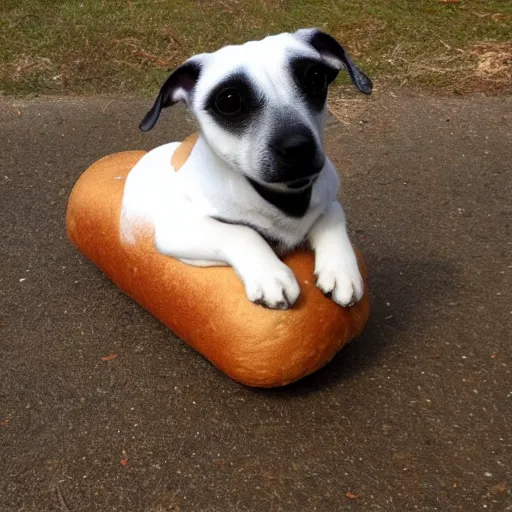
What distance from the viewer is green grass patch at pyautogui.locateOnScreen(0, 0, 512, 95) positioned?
5039mm

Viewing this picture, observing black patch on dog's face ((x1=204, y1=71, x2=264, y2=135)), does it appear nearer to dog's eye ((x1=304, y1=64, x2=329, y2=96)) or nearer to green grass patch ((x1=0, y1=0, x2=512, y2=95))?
dog's eye ((x1=304, y1=64, x2=329, y2=96))

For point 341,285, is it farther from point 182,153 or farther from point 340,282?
point 182,153

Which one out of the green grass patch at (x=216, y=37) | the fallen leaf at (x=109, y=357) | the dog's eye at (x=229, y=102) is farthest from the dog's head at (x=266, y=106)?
the green grass patch at (x=216, y=37)

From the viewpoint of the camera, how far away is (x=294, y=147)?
6.89ft

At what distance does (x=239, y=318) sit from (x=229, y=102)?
62 cm

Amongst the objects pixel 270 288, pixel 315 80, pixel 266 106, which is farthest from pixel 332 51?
pixel 270 288

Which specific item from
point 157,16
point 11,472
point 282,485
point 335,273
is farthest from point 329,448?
point 157,16

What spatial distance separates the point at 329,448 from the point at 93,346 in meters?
0.96

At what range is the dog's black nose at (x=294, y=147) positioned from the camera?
82.7 inches

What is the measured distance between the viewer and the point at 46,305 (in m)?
3.06

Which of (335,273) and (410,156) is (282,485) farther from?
(410,156)

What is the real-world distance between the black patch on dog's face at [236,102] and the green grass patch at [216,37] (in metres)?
2.89

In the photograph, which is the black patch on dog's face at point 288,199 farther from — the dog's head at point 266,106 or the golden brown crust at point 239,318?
the golden brown crust at point 239,318

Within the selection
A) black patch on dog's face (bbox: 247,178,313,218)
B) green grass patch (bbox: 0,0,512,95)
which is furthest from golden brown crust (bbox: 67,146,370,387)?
green grass patch (bbox: 0,0,512,95)
